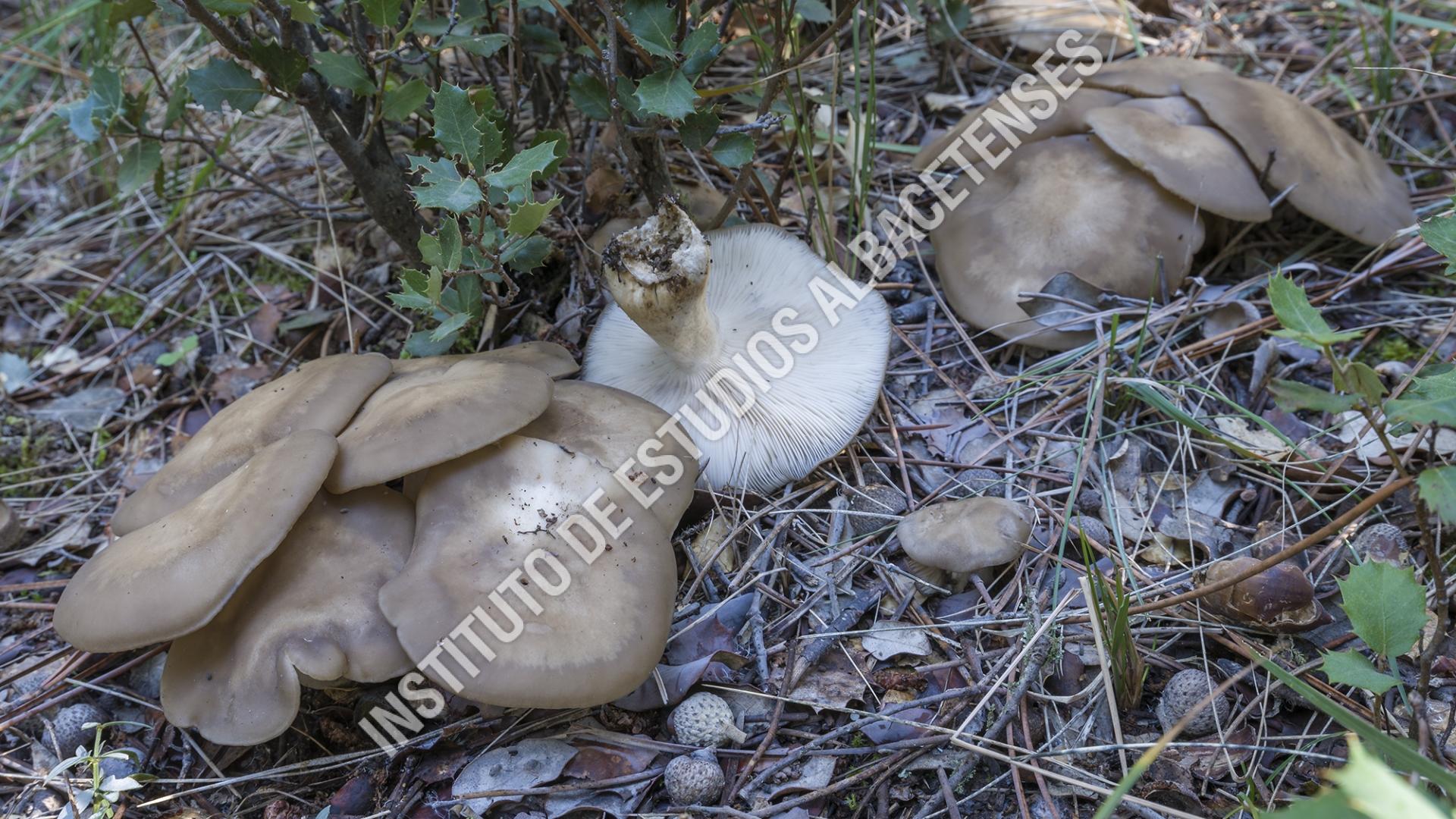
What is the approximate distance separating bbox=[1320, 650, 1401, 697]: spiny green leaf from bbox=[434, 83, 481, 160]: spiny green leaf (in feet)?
7.44

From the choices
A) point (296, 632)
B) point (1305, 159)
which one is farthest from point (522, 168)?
point (1305, 159)

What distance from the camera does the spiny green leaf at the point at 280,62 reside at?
8.39 ft

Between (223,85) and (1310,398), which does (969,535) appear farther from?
(223,85)

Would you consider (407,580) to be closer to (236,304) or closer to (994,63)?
(236,304)

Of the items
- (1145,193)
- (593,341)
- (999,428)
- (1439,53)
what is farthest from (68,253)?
(1439,53)

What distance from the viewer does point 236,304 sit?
11.7 feet

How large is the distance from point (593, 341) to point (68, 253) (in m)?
2.75

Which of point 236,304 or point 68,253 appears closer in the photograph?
point 236,304

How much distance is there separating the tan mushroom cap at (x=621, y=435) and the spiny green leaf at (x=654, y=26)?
95 cm

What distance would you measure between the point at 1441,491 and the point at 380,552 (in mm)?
2259

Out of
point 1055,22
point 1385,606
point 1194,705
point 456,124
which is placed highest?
point 456,124

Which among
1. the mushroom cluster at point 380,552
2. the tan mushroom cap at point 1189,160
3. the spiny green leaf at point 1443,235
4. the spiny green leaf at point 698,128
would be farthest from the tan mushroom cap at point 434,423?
the spiny green leaf at point 1443,235

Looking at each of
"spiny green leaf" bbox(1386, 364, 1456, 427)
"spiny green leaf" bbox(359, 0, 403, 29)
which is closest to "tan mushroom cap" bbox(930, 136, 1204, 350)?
"spiny green leaf" bbox(1386, 364, 1456, 427)

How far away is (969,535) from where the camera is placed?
2287 mm
